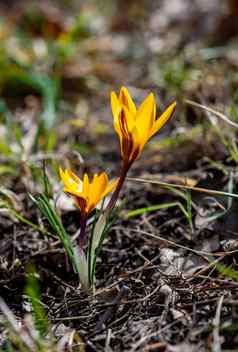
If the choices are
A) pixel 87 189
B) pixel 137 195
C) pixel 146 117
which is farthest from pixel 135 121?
pixel 137 195

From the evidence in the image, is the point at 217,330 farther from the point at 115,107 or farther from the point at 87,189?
the point at 115,107

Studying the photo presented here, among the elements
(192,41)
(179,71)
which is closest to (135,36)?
(192,41)

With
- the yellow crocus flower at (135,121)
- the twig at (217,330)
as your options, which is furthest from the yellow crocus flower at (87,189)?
the twig at (217,330)

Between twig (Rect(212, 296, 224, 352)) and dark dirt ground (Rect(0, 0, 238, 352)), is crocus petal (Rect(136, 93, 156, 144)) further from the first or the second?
twig (Rect(212, 296, 224, 352))

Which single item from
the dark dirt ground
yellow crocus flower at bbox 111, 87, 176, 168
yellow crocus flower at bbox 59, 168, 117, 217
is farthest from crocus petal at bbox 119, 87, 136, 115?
the dark dirt ground

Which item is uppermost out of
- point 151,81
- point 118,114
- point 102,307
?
point 118,114

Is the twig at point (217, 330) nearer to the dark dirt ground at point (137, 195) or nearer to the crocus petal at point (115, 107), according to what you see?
A: the dark dirt ground at point (137, 195)

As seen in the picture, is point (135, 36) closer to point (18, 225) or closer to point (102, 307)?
point (18, 225)
